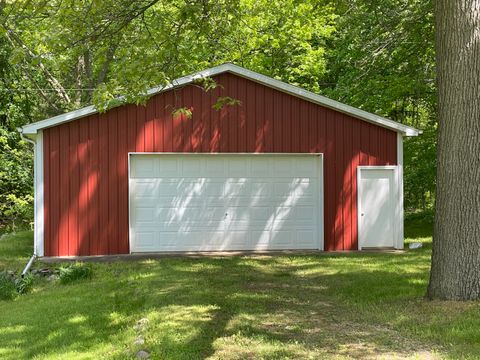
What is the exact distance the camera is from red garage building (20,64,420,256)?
12.5 meters

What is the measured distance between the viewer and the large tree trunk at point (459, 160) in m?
6.68

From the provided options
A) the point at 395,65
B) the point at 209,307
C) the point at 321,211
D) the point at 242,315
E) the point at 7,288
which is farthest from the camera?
the point at 395,65

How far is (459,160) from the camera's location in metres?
6.79

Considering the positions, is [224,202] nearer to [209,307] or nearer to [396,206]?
[396,206]

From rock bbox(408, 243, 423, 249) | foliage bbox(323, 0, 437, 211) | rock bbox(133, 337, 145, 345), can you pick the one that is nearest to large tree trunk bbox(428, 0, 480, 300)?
rock bbox(133, 337, 145, 345)

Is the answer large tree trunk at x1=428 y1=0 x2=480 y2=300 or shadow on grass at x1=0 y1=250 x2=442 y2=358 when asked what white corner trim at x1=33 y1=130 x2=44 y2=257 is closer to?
shadow on grass at x1=0 y1=250 x2=442 y2=358

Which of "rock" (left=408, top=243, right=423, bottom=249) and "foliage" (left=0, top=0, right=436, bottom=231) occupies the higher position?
"foliage" (left=0, top=0, right=436, bottom=231)

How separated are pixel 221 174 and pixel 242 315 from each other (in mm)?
6678

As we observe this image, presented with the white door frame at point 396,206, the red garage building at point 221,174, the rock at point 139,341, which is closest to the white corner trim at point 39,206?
the red garage building at point 221,174

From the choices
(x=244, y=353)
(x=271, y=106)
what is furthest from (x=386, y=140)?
(x=244, y=353)

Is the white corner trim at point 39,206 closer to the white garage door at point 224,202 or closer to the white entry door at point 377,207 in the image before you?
the white garage door at point 224,202

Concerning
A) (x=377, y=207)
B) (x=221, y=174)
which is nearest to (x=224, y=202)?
(x=221, y=174)

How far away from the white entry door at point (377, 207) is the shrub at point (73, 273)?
257 inches

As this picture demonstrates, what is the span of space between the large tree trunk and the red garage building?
6325 mm
